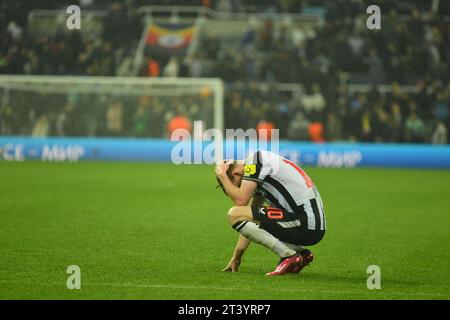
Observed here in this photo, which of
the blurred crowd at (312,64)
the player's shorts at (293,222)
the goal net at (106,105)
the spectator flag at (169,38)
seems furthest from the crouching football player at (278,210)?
the spectator flag at (169,38)

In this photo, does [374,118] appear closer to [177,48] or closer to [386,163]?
[386,163]

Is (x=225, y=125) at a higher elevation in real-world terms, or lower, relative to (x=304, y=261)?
lower

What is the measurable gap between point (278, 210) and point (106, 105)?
18.4m

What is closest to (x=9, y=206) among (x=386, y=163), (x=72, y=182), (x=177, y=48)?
(x=72, y=182)

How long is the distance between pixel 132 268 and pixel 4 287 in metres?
1.53

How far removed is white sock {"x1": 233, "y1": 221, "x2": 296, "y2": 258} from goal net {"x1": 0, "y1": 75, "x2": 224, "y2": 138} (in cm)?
1655

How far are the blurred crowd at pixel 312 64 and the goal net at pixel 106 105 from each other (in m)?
0.64

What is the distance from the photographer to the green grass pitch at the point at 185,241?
7.64m

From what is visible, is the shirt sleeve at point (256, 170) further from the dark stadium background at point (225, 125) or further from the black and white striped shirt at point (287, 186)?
the dark stadium background at point (225, 125)

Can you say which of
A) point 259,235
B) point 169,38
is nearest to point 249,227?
point 259,235

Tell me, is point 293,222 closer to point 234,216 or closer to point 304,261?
point 304,261

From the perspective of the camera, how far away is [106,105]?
26250 mm

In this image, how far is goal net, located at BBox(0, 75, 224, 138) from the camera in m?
25.2

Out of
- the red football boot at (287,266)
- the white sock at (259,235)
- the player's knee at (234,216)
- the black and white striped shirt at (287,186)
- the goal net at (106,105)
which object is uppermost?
the black and white striped shirt at (287,186)
